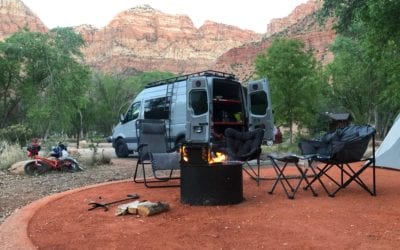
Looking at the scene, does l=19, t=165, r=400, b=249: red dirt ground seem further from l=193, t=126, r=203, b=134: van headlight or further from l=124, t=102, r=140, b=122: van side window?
l=124, t=102, r=140, b=122: van side window

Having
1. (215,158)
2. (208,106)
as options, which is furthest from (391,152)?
(215,158)

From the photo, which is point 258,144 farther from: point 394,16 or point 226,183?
point 394,16

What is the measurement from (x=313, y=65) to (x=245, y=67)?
63.4 m

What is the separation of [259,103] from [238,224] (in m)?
7.44

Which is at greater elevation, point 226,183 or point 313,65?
point 313,65

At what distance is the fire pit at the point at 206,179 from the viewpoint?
17.3 feet

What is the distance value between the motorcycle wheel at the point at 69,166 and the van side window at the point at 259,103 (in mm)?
4367

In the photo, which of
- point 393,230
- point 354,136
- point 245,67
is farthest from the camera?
point 245,67

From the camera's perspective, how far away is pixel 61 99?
72.1 feet

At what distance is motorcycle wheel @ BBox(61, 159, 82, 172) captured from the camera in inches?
395

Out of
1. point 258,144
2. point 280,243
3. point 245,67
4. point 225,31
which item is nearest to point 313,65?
→ point 258,144

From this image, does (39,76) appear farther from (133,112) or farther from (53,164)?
(53,164)

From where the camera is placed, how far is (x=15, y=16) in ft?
379

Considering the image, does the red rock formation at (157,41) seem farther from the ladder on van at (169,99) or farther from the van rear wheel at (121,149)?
the ladder on van at (169,99)
